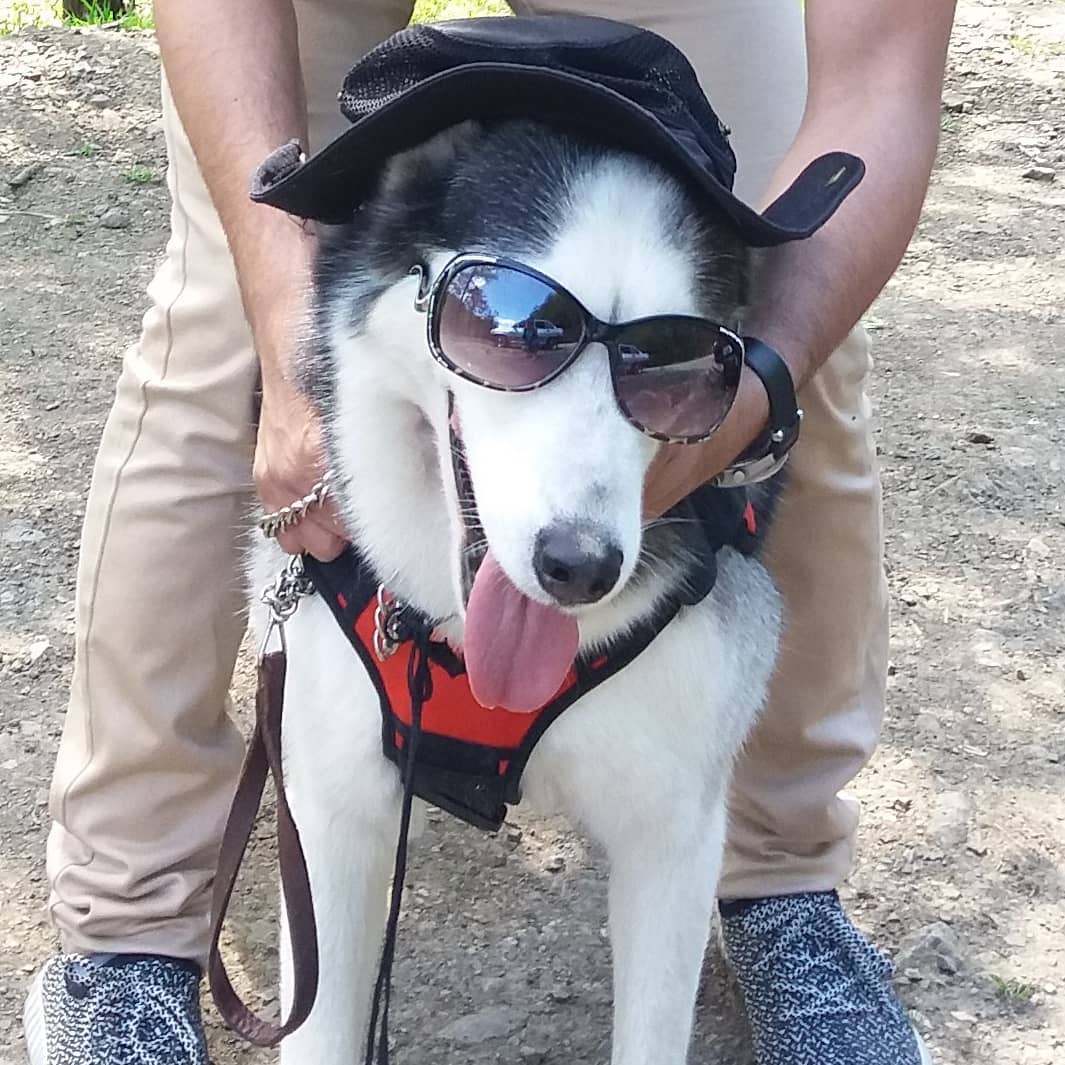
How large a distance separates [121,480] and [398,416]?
0.73m

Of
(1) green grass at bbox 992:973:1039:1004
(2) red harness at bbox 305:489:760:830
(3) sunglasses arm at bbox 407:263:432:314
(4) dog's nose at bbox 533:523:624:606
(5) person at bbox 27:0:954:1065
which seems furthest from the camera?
(1) green grass at bbox 992:973:1039:1004

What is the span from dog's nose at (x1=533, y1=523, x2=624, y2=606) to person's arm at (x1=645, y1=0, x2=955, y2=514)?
8.3 inches

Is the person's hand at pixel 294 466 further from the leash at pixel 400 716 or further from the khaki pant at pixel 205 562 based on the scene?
the khaki pant at pixel 205 562

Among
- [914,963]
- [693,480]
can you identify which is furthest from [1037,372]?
[693,480]

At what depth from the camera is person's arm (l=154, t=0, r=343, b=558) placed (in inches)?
74.2

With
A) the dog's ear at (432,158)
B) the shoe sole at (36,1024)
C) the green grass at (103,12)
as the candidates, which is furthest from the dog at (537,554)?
the green grass at (103,12)

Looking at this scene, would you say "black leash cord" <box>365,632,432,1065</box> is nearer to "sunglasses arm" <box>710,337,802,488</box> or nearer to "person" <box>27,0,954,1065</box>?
"person" <box>27,0,954,1065</box>

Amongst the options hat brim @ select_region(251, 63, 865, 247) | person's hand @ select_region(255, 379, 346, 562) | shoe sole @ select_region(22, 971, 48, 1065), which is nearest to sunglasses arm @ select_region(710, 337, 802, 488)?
hat brim @ select_region(251, 63, 865, 247)

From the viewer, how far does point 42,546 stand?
11.6ft

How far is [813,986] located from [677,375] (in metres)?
1.27

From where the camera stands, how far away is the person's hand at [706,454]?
1.67m

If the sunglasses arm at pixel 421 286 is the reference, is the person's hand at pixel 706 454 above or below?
below

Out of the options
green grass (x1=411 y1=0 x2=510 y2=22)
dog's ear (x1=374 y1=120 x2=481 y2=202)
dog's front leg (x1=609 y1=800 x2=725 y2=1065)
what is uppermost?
dog's ear (x1=374 y1=120 x2=481 y2=202)

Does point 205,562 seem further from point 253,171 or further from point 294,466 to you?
point 253,171
